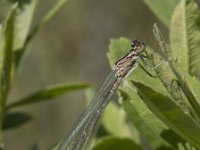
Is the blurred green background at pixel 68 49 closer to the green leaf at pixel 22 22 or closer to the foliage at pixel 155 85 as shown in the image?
the foliage at pixel 155 85

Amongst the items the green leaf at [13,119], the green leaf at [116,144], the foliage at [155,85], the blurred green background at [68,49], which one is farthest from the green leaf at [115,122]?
the blurred green background at [68,49]

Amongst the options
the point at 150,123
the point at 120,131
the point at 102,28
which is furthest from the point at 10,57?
the point at 102,28

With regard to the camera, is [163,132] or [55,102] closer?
[163,132]

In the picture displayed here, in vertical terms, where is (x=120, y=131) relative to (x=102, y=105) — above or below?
below

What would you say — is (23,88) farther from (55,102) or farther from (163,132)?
(163,132)

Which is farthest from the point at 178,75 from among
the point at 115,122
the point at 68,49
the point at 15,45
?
the point at 68,49

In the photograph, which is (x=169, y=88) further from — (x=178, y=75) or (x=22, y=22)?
(x=22, y=22)

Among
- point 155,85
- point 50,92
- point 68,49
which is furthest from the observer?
point 68,49
